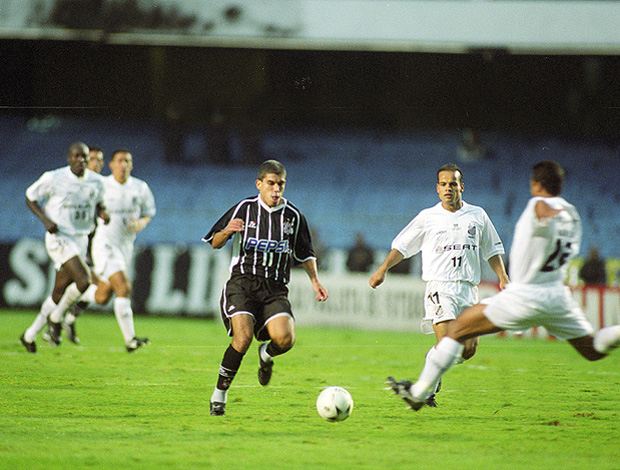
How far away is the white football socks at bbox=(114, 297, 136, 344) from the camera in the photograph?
10.6m

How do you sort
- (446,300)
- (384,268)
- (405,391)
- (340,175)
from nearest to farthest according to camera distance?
(405,391)
(384,268)
(446,300)
(340,175)

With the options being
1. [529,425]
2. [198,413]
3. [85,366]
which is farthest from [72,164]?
[529,425]

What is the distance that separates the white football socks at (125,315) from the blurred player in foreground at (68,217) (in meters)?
0.48

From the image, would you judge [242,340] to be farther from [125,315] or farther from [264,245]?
[125,315]

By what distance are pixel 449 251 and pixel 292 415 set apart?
214cm

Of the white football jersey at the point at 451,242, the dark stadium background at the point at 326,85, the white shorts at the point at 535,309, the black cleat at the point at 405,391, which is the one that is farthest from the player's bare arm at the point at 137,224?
the dark stadium background at the point at 326,85

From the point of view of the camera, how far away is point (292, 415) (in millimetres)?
6773

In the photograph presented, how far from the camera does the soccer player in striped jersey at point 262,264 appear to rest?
262 inches

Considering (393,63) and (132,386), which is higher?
(393,63)

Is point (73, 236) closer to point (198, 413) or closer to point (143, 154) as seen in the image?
point (198, 413)

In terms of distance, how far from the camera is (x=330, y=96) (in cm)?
2416

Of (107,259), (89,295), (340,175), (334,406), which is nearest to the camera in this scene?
(334,406)

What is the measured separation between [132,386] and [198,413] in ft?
5.88

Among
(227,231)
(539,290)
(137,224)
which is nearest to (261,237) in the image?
(227,231)
